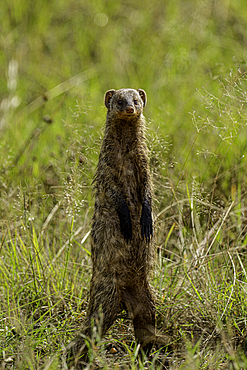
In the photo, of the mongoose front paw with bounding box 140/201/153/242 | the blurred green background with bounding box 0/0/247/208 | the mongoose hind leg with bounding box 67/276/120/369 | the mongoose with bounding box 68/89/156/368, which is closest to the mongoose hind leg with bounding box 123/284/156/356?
the mongoose with bounding box 68/89/156/368

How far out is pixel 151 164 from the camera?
11.1 ft

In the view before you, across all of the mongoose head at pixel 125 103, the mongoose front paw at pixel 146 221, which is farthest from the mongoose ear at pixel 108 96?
the mongoose front paw at pixel 146 221

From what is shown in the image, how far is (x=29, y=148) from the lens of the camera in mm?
4590

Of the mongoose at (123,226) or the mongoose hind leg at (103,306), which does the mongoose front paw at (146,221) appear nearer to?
the mongoose at (123,226)

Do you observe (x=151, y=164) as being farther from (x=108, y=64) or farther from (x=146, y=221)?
(x=108, y=64)

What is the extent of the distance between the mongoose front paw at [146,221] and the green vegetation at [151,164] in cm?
35

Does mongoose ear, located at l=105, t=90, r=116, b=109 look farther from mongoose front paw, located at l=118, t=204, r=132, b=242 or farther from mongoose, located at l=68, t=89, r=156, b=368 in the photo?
mongoose front paw, located at l=118, t=204, r=132, b=242

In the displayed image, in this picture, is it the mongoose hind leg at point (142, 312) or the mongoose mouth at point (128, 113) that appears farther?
the mongoose hind leg at point (142, 312)

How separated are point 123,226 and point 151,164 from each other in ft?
2.86

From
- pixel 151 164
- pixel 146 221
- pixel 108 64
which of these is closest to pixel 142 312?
pixel 146 221

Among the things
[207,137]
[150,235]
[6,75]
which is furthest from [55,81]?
[150,235]

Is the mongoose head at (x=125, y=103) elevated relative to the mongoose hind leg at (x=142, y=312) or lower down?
elevated

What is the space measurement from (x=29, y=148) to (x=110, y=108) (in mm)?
1909

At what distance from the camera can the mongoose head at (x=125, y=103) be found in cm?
268
